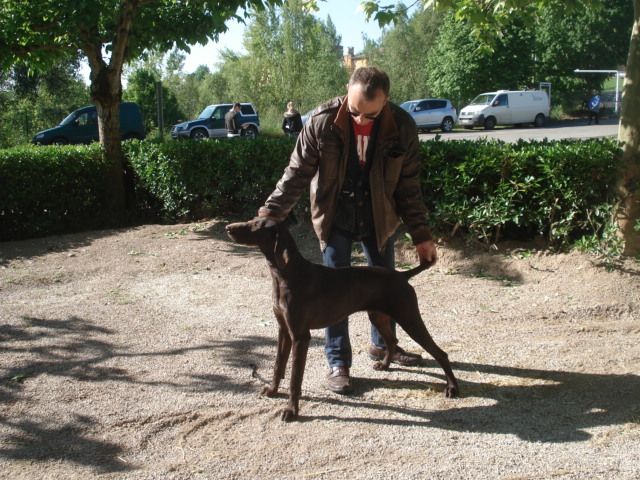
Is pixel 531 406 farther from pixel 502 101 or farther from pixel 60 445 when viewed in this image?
pixel 502 101

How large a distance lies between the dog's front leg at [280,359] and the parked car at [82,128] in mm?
20981

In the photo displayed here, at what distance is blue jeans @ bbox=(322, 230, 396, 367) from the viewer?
4238mm

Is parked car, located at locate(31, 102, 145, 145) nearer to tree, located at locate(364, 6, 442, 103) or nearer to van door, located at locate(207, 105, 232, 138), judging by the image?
van door, located at locate(207, 105, 232, 138)

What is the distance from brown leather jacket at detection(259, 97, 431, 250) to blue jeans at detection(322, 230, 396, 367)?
103mm

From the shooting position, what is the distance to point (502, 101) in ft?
110

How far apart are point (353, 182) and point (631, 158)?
3.72 m

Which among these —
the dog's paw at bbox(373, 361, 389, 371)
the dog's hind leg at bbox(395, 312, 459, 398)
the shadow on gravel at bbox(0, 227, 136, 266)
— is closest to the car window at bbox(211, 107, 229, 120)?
the shadow on gravel at bbox(0, 227, 136, 266)

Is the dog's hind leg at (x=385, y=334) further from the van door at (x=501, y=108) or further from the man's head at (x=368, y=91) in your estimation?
the van door at (x=501, y=108)

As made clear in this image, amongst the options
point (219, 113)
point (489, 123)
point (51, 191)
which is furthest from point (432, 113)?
point (51, 191)

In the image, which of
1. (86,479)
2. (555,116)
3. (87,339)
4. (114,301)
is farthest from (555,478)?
(555,116)

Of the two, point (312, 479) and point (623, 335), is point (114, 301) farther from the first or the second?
point (623, 335)

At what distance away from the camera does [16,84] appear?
27.1 m

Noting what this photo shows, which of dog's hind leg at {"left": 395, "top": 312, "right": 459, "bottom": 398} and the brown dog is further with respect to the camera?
dog's hind leg at {"left": 395, "top": 312, "right": 459, "bottom": 398}

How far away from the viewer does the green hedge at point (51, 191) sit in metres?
9.36
